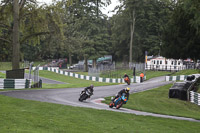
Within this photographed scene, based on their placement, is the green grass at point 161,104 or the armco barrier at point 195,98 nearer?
the green grass at point 161,104

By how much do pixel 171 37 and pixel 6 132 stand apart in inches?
1006

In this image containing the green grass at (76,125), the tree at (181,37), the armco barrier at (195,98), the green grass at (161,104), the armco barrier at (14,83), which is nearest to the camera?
the green grass at (76,125)

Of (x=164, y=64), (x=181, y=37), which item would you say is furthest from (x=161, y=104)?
(x=164, y=64)

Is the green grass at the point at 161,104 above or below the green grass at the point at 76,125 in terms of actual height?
below

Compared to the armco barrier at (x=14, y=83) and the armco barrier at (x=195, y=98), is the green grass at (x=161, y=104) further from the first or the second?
the armco barrier at (x=14, y=83)

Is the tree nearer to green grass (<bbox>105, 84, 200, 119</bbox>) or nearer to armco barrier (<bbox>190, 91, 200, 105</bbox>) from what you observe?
armco barrier (<bbox>190, 91, 200, 105</bbox>)

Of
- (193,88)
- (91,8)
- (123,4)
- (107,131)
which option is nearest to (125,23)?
(123,4)

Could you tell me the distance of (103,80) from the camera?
41.4m

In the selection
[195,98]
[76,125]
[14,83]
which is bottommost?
[195,98]

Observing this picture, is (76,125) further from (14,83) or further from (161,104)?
(14,83)

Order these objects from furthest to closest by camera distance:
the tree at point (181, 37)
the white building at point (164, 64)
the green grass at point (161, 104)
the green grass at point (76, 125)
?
the white building at point (164, 64) < the tree at point (181, 37) < the green grass at point (161, 104) < the green grass at point (76, 125)

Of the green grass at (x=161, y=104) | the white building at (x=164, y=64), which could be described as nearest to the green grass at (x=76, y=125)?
the green grass at (x=161, y=104)

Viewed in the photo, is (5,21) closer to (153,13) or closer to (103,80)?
(103,80)

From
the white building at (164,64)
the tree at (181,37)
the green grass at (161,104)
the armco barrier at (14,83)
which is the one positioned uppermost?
the tree at (181,37)
